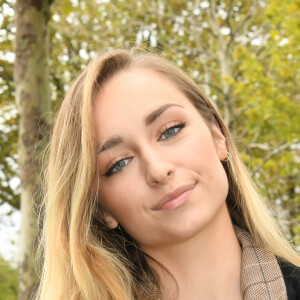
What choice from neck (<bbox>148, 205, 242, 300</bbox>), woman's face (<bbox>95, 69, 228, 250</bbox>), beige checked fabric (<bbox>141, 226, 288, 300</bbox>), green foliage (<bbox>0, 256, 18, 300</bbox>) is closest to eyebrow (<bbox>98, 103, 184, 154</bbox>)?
woman's face (<bbox>95, 69, 228, 250</bbox>)

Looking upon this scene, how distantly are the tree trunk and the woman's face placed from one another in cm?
199

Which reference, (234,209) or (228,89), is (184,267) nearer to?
(234,209)

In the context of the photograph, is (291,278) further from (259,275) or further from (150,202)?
(150,202)

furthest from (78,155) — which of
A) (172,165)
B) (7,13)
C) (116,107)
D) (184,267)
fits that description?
(7,13)

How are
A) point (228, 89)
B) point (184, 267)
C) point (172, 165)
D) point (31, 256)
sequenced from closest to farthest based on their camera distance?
point (172, 165)
point (184, 267)
point (31, 256)
point (228, 89)

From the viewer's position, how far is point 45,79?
4.64m

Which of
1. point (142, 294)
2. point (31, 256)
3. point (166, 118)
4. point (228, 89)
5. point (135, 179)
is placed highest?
point (166, 118)

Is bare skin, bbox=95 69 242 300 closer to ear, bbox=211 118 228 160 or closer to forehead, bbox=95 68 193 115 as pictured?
forehead, bbox=95 68 193 115

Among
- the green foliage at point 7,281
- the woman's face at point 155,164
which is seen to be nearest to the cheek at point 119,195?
the woman's face at point 155,164

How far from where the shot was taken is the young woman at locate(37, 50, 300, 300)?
92.7 inches

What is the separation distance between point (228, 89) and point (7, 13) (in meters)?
6.20

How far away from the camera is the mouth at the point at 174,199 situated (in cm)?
230

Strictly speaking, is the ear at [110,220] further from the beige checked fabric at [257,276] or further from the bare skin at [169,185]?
the beige checked fabric at [257,276]

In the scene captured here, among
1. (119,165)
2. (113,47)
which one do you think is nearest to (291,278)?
(119,165)
